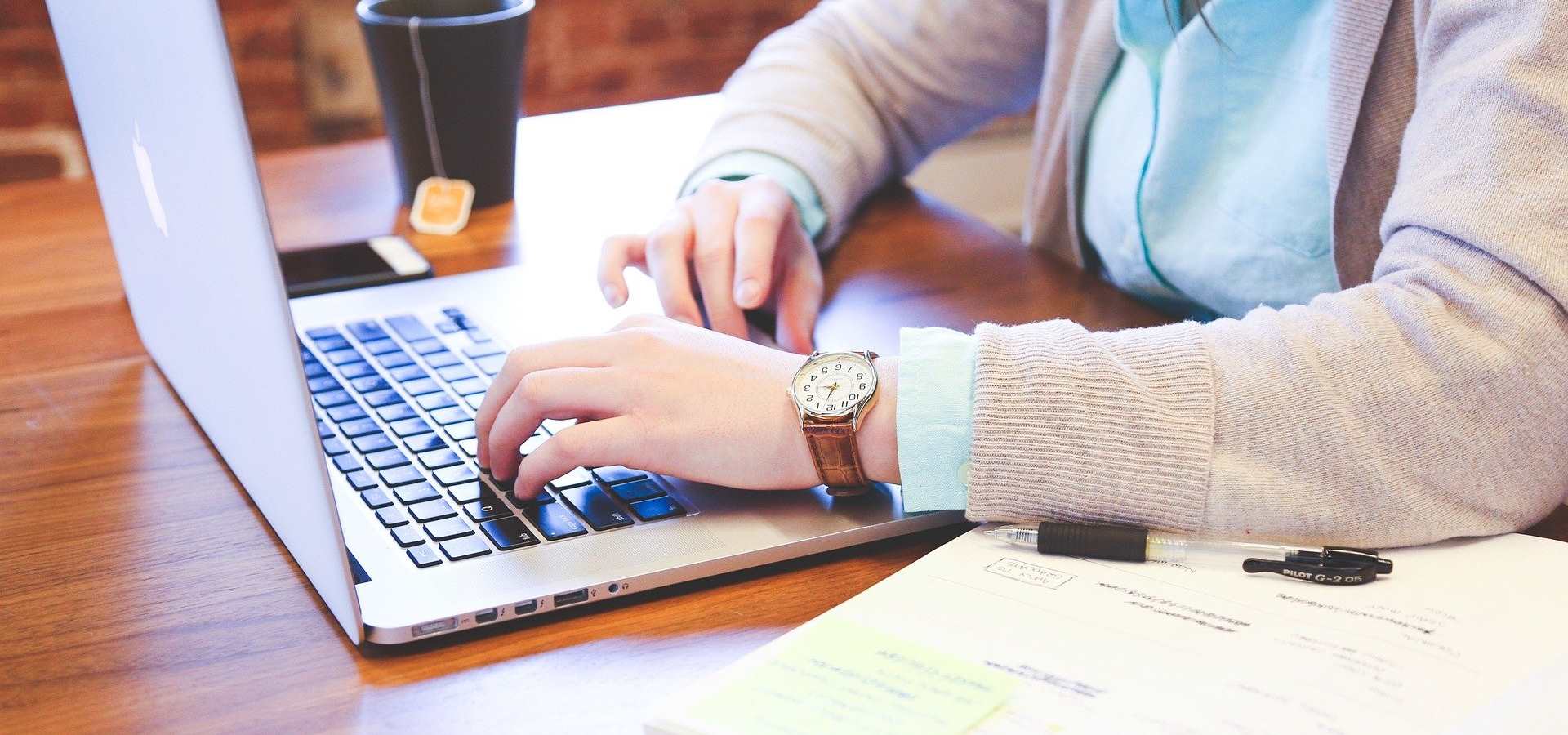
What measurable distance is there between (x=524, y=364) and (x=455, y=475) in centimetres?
7

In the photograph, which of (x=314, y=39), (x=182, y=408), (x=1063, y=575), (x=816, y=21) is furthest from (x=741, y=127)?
(x=314, y=39)

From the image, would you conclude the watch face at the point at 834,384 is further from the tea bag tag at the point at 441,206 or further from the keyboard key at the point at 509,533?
the tea bag tag at the point at 441,206

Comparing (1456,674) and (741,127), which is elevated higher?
(741,127)

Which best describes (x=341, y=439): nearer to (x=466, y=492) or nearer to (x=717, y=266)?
(x=466, y=492)

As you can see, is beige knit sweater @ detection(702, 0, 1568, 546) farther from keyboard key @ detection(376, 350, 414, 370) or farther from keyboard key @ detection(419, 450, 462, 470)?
keyboard key @ detection(376, 350, 414, 370)

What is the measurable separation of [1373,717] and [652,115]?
1.04 m

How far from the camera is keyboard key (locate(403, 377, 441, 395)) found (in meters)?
0.78

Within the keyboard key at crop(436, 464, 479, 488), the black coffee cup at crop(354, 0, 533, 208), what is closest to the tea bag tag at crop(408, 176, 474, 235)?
the black coffee cup at crop(354, 0, 533, 208)

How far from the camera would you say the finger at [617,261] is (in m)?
0.89

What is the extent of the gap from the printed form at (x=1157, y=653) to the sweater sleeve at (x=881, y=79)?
21.2 inches

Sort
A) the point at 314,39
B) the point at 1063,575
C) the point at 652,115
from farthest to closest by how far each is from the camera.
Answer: the point at 314,39 → the point at 652,115 → the point at 1063,575

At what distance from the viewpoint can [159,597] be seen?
1.95 feet

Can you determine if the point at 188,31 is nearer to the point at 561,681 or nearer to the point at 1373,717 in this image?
the point at 561,681

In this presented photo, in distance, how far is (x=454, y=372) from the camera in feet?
2.64
